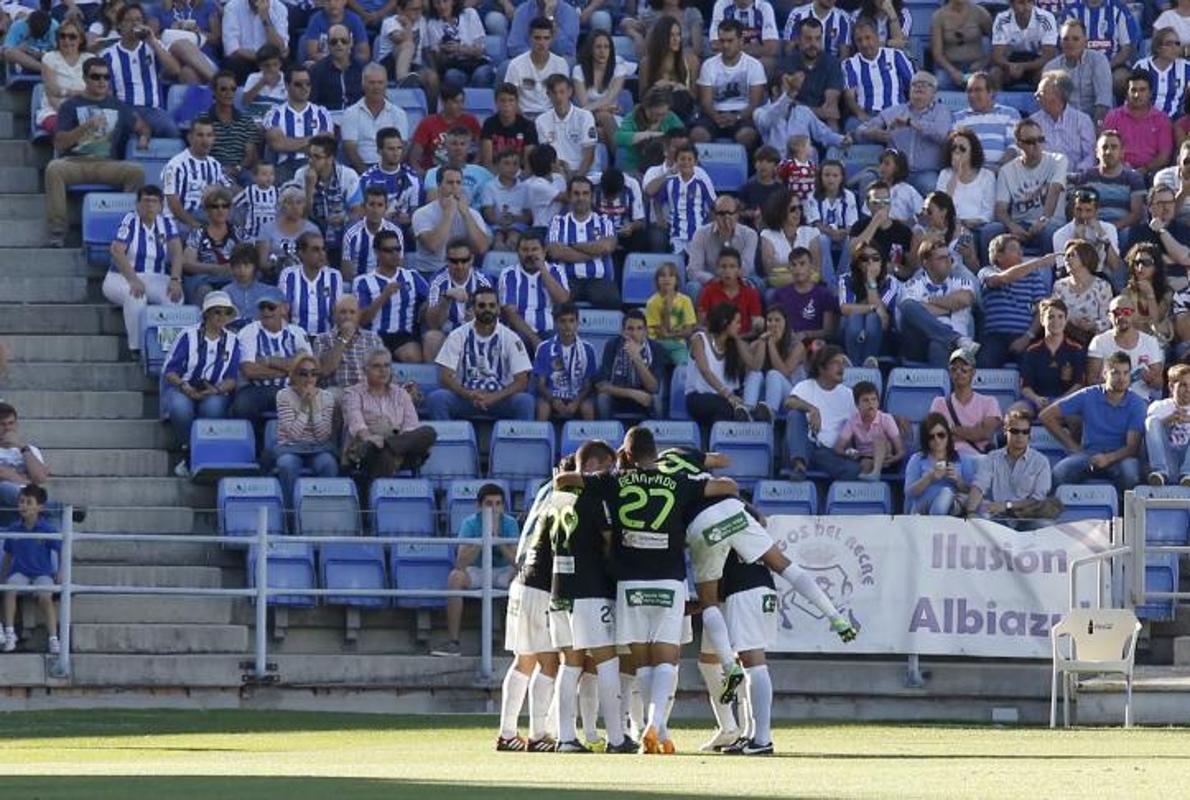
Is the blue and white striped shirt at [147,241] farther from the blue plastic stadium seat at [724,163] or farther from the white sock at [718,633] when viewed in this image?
the white sock at [718,633]

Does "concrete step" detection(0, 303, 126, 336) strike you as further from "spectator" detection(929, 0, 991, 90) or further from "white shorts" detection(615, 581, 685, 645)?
"white shorts" detection(615, 581, 685, 645)

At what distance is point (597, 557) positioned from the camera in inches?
676

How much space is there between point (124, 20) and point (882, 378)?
7.77 m

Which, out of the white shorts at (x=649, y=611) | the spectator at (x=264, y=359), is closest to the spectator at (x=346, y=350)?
the spectator at (x=264, y=359)

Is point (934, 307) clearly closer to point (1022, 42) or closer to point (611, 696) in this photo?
point (1022, 42)

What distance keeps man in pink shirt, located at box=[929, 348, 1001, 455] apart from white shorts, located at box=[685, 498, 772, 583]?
20.1 ft

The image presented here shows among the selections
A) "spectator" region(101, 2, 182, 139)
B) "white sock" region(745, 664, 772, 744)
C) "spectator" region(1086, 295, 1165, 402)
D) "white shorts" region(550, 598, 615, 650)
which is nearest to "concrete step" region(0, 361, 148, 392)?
"spectator" region(101, 2, 182, 139)

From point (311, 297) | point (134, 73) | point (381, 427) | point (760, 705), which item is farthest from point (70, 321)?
point (760, 705)

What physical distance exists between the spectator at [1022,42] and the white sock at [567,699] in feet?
40.5

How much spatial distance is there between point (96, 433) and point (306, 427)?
2.12m

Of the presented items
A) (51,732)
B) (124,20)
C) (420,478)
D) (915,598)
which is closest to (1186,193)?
(915,598)

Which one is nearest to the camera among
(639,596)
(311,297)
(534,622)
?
(639,596)

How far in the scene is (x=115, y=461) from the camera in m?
23.7

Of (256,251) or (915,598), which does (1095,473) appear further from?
(256,251)
